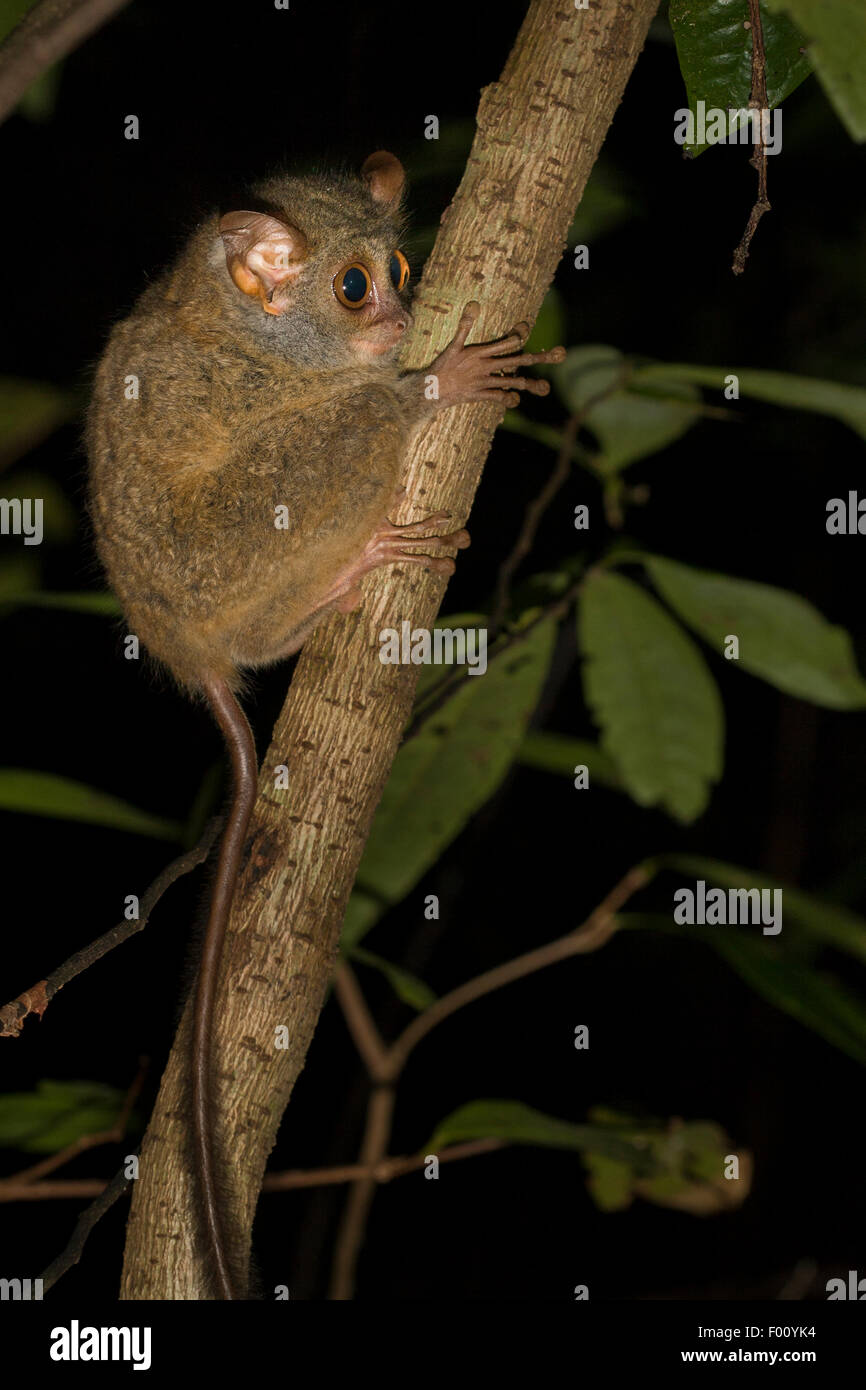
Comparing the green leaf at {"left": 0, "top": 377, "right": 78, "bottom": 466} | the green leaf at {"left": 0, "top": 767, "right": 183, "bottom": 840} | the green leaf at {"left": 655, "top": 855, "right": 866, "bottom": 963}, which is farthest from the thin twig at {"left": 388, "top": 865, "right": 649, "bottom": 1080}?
the green leaf at {"left": 0, "top": 377, "right": 78, "bottom": 466}

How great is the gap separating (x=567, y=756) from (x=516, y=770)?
1.97m

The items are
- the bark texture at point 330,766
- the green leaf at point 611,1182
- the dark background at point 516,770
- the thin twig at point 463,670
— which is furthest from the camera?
the dark background at point 516,770

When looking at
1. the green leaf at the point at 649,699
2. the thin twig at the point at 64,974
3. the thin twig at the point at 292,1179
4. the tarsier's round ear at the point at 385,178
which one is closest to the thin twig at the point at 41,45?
the thin twig at the point at 64,974

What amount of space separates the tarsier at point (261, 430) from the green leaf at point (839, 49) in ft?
3.31

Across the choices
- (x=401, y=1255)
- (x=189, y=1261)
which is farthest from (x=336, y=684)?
(x=401, y=1255)

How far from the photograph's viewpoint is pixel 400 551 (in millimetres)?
2236

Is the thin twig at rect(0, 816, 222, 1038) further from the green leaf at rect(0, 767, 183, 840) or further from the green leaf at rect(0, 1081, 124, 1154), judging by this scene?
the green leaf at rect(0, 1081, 124, 1154)

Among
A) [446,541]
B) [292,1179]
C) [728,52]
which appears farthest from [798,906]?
[728,52]

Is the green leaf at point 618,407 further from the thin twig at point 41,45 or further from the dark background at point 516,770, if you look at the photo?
the thin twig at point 41,45

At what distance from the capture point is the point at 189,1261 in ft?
6.41

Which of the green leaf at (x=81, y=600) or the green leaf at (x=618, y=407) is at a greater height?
the green leaf at (x=618, y=407)

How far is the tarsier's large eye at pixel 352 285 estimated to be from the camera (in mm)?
2980

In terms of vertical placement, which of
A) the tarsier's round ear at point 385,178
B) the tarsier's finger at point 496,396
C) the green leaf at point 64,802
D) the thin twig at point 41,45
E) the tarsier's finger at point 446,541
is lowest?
the green leaf at point 64,802

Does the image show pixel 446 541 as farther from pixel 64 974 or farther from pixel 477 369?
pixel 64 974
